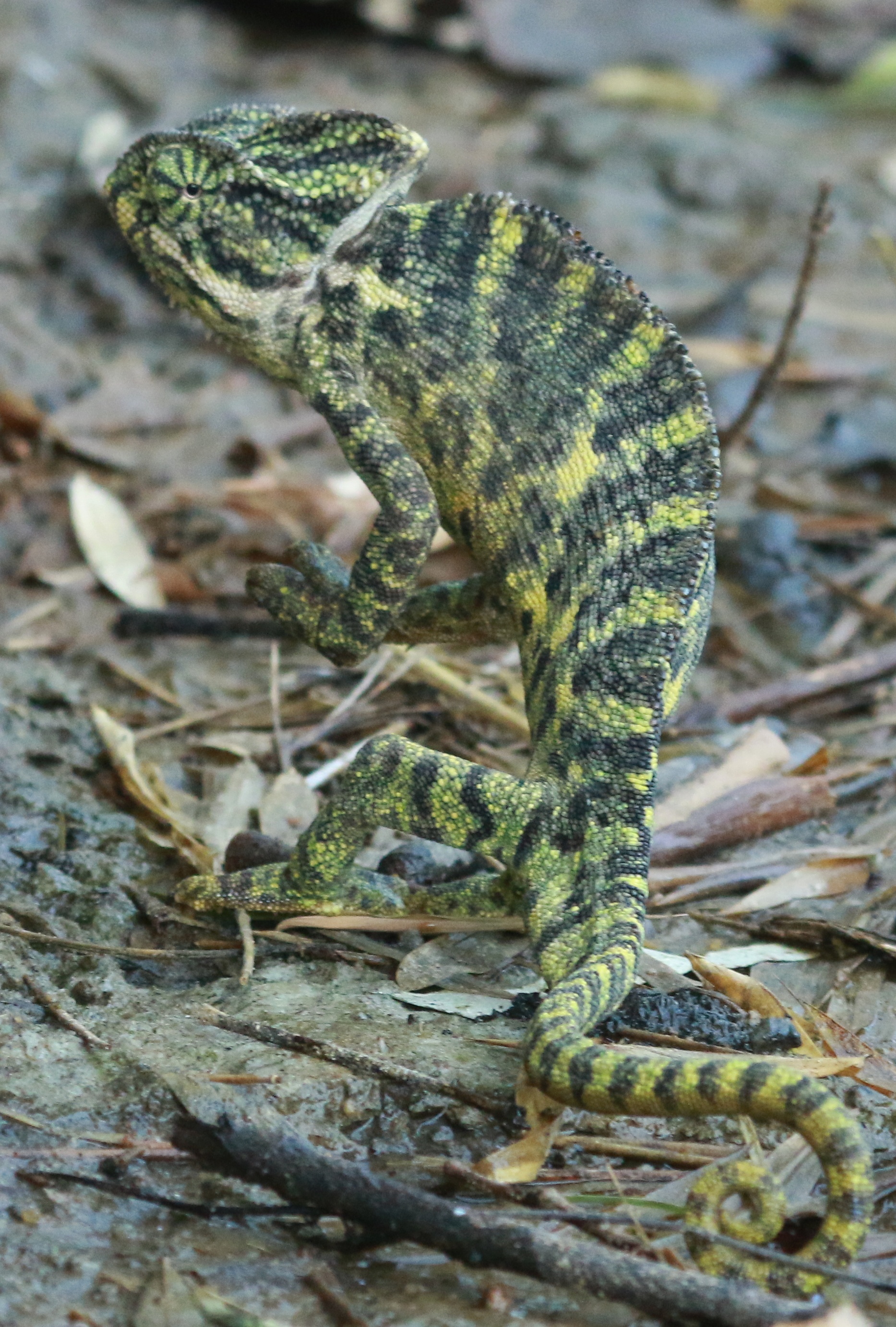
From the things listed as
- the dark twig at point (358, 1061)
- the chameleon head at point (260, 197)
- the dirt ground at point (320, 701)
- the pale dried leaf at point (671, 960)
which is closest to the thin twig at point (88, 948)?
the dirt ground at point (320, 701)

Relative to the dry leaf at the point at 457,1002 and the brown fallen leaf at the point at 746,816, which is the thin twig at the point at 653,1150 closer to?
the dry leaf at the point at 457,1002

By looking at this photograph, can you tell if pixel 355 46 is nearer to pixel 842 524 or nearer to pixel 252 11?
pixel 252 11

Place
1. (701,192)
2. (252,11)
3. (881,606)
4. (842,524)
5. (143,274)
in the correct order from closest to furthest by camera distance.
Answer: (881,606) → (842,524) → (143,274) → (701,192) → (252,11)

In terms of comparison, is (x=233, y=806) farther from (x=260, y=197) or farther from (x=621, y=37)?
A: (x=621, y=37)

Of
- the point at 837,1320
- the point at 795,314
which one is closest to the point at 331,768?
the point at 837,1320

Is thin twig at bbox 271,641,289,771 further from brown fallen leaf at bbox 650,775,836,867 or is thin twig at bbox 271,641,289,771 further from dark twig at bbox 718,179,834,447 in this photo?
dark twig at bbox 718,179,834,447

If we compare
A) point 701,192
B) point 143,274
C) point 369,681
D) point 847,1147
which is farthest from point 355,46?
point 847,1147

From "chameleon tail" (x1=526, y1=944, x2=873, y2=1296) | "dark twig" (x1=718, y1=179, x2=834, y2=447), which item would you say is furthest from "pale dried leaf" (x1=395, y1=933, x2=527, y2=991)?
"dark twig" (x1=718, y1=179, x2=834, y2=447)
